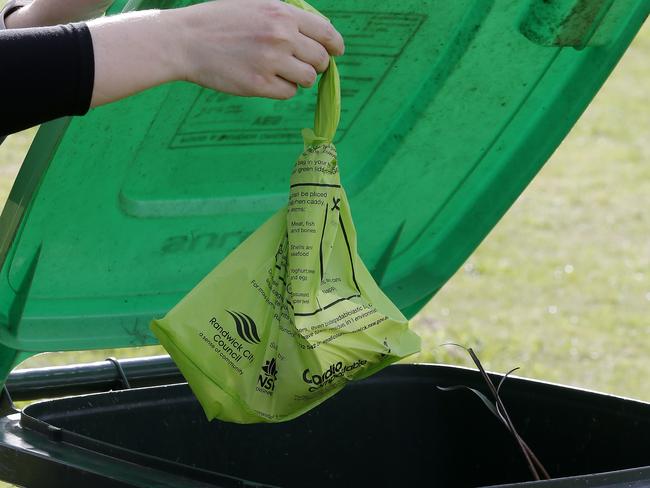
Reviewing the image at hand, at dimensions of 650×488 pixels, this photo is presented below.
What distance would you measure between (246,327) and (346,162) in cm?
73

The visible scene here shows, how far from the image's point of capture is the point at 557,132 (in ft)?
7.60

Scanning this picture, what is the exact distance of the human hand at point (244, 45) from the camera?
57.1 inches

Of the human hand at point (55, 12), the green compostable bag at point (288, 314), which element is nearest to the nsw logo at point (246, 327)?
the green compostable bag at point (288, 314)

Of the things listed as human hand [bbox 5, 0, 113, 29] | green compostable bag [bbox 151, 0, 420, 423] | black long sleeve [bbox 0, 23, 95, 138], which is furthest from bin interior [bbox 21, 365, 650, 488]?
black long sleeve [bbox 0, 23, 95, 138]

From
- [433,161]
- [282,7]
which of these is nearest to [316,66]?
[282,7]

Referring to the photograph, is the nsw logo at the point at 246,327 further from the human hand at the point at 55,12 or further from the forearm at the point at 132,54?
the human hand at the point at 55,12

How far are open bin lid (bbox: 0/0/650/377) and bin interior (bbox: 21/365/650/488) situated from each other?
18 centimetres

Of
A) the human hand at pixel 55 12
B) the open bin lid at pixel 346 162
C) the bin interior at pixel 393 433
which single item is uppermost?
the human hand at pixel 55 12

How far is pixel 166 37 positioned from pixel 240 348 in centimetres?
46

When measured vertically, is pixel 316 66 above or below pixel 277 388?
above

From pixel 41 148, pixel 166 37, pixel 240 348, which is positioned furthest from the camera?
pixel 41 148

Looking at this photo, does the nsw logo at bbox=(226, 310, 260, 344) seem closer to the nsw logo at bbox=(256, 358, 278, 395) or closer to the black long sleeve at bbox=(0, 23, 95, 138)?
the nsw logo at bbox=(256, 358, 278, 395)

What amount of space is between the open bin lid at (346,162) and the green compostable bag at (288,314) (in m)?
0.35

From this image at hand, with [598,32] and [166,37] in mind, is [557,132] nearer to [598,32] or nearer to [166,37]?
[598,32]
